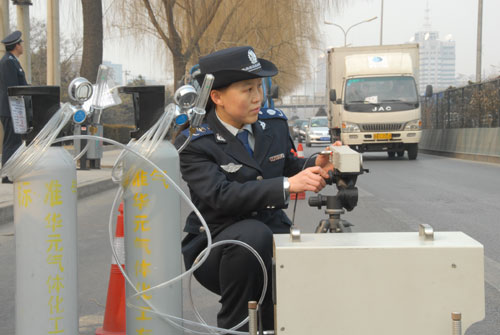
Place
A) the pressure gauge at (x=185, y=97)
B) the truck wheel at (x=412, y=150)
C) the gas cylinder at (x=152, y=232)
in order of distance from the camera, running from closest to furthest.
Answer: the gas cylinder at (x=152, y=232), the pressure gauge at (x=185, y=97), the truck wheel at (x=412, y=150)

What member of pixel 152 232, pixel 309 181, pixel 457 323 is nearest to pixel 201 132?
pixel 309 181

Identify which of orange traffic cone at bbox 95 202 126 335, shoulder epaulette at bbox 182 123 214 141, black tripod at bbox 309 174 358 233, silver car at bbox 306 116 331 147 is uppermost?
shoulder epaulette at bbox 182 123 214 141

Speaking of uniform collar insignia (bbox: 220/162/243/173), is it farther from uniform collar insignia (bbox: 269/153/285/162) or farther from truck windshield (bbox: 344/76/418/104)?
truck windshield (bbox: 344/76/418/104)

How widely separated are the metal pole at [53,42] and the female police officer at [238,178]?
1326 cm

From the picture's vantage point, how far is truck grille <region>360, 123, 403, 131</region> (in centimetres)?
2041

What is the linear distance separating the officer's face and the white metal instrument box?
107cm

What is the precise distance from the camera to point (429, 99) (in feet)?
103

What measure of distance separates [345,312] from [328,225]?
0.77 m

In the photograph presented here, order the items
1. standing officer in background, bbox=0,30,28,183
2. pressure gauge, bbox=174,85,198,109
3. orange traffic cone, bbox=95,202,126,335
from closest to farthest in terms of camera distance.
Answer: pressure gauge, bbox=174,85,198,109
orange traffic cone, bbox=95,202,126,335
standing officer in background, bbox=0,30,28,183

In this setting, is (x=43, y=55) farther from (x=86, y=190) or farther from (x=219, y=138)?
(x=219, y=138)

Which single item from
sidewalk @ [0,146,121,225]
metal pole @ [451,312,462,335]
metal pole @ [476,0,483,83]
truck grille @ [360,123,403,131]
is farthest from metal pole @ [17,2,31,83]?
metal pole @ [476,0,483,83]

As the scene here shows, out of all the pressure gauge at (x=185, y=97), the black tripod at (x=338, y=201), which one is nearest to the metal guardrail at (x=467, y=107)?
the black tripod at (x=338, y=201)

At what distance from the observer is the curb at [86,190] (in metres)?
8.21

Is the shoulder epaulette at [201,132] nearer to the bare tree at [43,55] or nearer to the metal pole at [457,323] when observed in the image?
the metal pole at [457,323]
